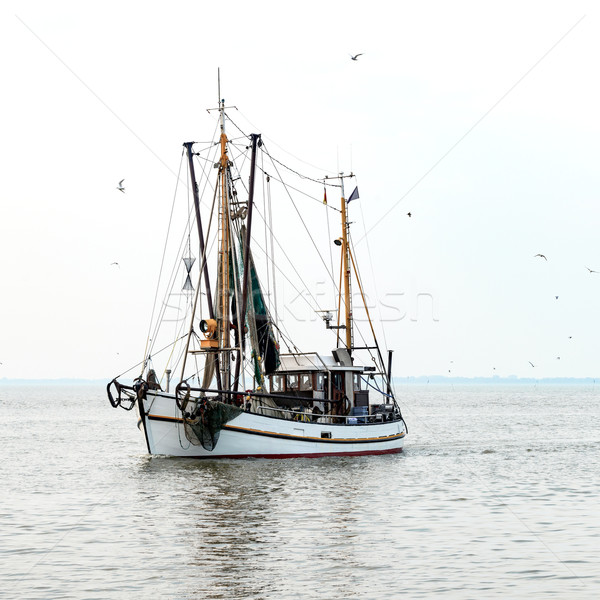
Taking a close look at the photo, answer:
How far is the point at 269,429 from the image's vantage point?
36312 mm

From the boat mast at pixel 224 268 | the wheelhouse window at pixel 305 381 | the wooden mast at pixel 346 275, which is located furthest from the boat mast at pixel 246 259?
the wooden mast at pixel 346 275

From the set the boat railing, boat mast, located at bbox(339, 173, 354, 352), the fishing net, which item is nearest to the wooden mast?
boat mast, located at bbox(339, 173, 354, 352)

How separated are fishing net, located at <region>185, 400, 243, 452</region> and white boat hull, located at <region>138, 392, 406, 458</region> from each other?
1.27ft

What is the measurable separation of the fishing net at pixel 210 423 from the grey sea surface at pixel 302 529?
108 cm

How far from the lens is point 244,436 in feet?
118

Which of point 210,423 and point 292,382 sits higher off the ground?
point 292,382

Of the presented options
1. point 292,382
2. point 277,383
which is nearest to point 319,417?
point 292,382

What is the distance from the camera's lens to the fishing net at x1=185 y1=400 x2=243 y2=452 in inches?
1377

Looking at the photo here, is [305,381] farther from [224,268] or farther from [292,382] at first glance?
[224,268]

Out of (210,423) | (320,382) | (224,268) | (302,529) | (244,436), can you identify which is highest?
(224,268)

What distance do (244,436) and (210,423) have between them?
5.34 ft

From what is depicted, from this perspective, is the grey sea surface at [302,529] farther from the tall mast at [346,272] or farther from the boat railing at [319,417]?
the tall mast at [346,272]

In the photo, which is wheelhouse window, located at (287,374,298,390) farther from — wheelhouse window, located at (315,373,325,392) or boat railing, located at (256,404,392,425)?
boat railing, located at (256,404,392,425)

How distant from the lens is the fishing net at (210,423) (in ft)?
115
